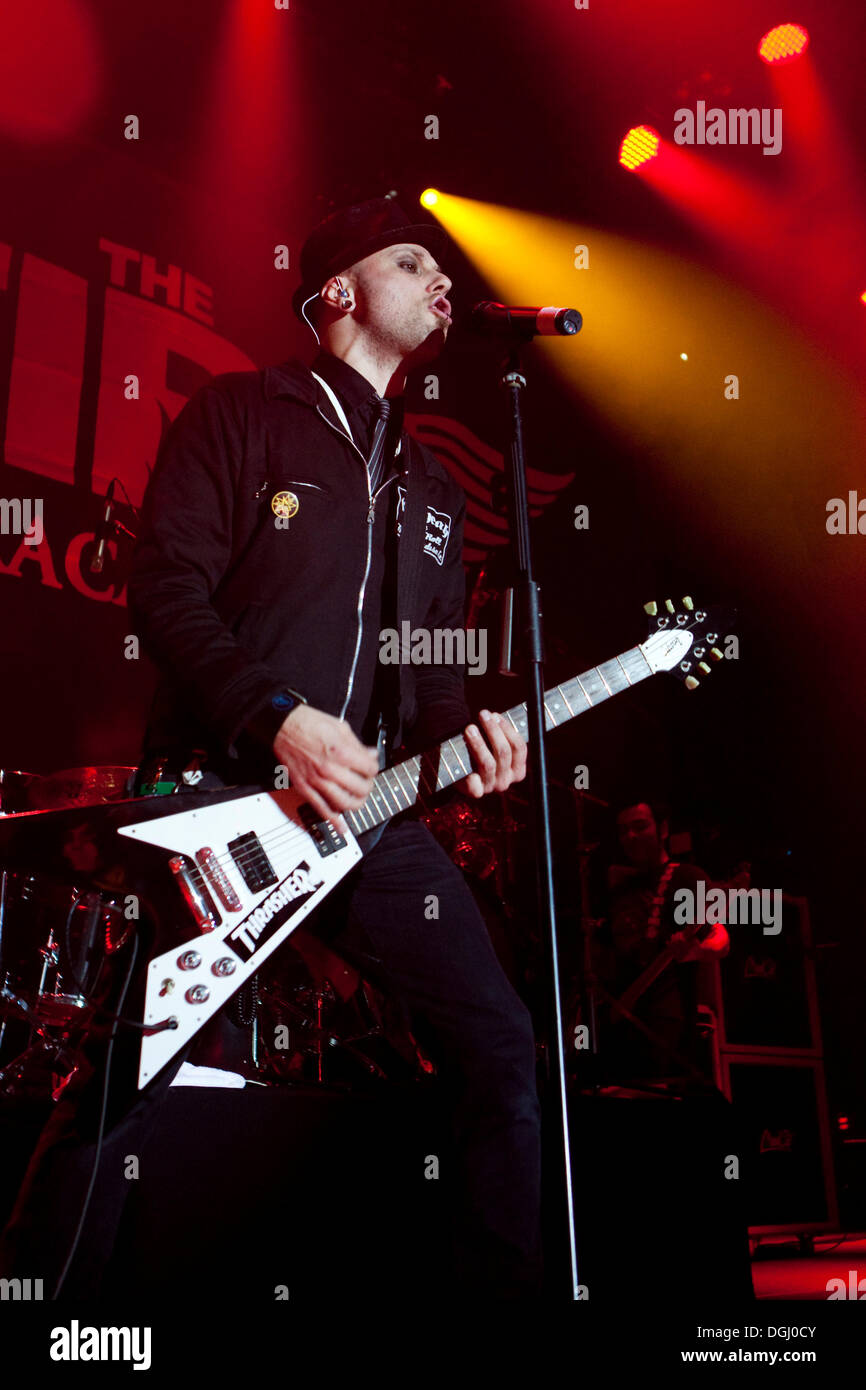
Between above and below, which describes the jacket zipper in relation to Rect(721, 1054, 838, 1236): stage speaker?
above

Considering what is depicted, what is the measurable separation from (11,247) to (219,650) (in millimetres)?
4078

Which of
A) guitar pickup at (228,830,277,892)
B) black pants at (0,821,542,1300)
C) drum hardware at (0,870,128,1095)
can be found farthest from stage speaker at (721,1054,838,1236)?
guitar pickup at (228,830,277,892)

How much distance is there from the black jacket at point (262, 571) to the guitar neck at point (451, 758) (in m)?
0.15

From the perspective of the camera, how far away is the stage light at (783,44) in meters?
5.70

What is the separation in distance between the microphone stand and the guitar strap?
186 inches

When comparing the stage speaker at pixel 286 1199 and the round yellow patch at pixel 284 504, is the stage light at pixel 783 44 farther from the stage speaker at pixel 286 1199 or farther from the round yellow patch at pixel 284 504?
the stage speaker at pixel 286 1199

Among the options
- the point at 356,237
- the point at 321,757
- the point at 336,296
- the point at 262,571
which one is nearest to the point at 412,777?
the point at 321,757

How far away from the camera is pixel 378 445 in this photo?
282 cm

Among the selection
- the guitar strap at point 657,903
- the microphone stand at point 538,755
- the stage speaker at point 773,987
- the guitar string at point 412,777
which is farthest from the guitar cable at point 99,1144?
the stage speaker at point 773,987

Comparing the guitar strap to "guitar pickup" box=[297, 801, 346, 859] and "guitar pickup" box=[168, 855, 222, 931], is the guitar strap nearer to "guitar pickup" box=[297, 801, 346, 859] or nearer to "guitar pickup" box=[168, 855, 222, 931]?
"guitar pickup" box=[297, 801, 346, 859]

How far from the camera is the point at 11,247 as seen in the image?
202 inches

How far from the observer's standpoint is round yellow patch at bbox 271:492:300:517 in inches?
98.0

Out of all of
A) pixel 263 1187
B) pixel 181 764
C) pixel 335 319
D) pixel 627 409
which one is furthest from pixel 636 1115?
pixel 627 409
